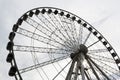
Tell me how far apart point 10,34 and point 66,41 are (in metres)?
6.23

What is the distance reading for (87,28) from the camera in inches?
1421

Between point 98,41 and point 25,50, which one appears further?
point 98,41

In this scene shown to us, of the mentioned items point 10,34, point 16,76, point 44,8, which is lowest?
point 16,76

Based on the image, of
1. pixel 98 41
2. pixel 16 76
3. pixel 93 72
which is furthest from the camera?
pixel 98 41

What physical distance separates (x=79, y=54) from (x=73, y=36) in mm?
3544

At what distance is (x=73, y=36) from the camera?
3216 cm

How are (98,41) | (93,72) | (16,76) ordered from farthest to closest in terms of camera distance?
(98,41)
(93,72)
(16,76)

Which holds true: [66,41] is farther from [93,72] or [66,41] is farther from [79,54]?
[93,72]

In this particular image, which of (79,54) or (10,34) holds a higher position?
(10,34)

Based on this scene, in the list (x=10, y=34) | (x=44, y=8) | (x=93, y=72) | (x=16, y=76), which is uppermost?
(x=44, y=8)

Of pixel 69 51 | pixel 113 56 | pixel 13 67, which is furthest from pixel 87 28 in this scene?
pixel 13 67

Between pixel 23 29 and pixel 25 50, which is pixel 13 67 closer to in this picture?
pixel 25 50

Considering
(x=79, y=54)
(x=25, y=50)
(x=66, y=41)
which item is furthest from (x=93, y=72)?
(x=25, y=50)

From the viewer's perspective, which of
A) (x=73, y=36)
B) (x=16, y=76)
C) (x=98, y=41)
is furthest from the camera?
(x=98, y=41)
